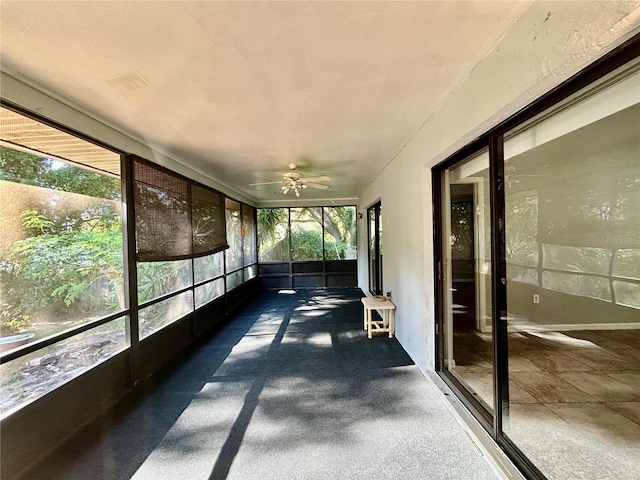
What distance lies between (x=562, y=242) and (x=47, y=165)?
471 centimetres

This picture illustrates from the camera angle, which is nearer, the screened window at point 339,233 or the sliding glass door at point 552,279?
the sliding glass door at point 552,279

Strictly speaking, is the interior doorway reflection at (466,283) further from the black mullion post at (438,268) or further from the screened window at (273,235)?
the screened window at (273,235)

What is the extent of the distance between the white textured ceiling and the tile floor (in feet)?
6.67

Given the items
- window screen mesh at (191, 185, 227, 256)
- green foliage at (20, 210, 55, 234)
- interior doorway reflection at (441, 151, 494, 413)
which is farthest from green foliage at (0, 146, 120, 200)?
interior doorway reflection at (441, 151, 494, 413)

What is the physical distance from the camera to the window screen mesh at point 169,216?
3.05 m

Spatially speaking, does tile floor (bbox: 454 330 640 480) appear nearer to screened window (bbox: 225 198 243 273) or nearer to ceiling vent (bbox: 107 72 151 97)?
ceiling vent (bbox: 107 72 151 97)


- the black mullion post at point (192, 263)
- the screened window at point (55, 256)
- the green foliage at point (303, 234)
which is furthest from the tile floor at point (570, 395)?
the green foliage at point (303, 234)

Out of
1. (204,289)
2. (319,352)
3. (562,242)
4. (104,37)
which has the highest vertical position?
(104,37)

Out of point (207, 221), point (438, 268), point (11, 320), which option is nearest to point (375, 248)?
point (438, 268)

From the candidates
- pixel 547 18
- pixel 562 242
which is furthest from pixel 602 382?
pixel 547 18

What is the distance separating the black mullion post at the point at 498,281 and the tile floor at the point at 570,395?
0.16 metres

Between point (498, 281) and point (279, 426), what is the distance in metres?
1.89

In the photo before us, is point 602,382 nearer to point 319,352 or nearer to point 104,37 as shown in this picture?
point 319,352

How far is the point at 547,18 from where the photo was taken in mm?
1221
